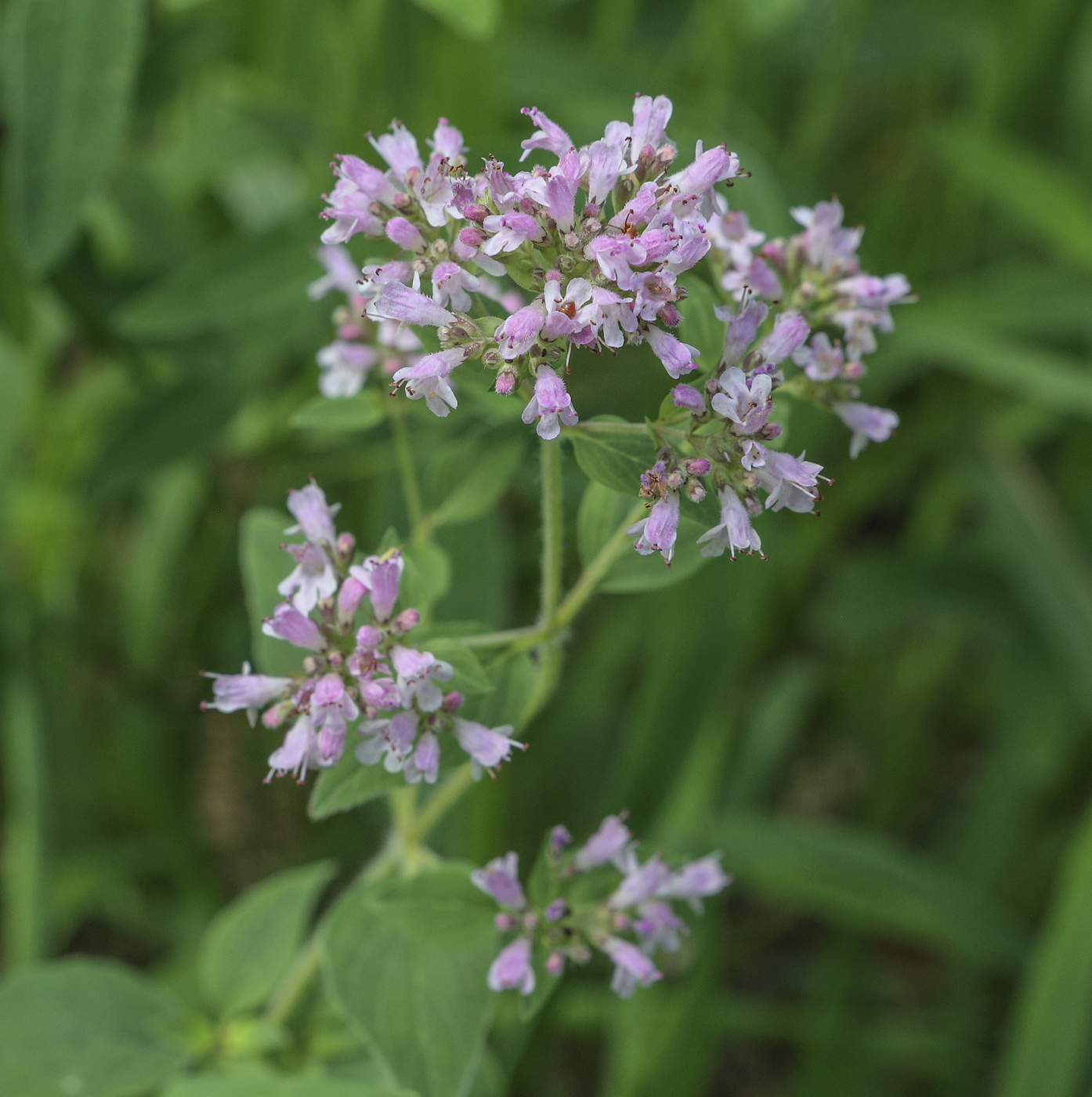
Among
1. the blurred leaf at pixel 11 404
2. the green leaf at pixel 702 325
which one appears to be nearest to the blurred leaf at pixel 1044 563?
the green leaf at pixel 702 325

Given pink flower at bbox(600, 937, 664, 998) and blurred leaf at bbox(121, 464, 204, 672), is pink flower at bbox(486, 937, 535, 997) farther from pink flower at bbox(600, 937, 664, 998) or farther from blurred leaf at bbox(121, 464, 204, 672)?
blurred leaf at bbox(121, 464, 204, 672)

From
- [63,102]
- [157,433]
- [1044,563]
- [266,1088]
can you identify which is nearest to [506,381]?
[266,1088]

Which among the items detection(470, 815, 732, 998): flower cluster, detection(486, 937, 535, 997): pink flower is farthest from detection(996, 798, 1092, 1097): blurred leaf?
→ detection(486, 937, 535, 997): pink flower

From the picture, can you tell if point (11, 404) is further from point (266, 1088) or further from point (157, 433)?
point (266, 1088)

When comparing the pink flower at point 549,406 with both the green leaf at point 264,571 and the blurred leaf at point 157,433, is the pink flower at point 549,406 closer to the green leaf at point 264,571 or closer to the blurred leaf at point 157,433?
the green leaf at point 264,571

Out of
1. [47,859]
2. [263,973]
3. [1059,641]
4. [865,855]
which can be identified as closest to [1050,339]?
[1059,641]

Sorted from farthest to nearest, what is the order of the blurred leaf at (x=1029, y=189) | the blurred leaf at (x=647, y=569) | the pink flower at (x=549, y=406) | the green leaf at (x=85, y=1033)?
the blurred leaf at (x=1029, y=189) → the green leaf at (x=85, y=1033) → the blurred leaf at (x=647, y=569) → the pink flower at (x=549, y=406)

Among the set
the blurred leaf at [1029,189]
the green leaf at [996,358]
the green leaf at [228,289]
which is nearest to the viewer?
the green leaf at [228,289]
